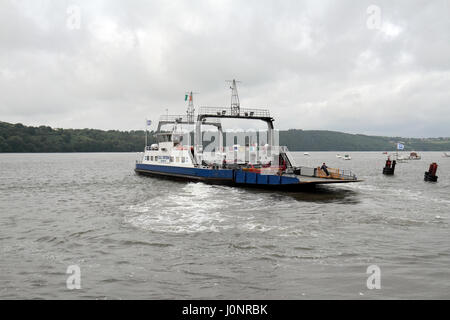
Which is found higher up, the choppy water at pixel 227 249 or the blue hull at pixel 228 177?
the blue hull at pixel 228 177

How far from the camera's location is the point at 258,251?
40.3 feet

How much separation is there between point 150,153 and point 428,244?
40228 mm

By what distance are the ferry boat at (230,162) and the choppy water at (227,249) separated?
22.4 ft

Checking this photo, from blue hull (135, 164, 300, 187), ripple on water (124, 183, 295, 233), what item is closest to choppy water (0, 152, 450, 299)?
ripple on water (124, 183, 295, 233)

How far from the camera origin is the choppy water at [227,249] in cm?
913

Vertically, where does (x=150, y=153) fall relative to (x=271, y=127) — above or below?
A: below

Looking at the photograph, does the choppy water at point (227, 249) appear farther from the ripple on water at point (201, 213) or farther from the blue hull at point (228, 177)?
the blue hull at point (228, 177)

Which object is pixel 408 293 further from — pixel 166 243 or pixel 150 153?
pixel 150 153

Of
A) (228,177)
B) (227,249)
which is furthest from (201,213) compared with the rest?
(228,177)

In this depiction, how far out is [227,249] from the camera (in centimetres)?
1257

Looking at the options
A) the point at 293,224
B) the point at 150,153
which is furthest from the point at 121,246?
the point at 150,153

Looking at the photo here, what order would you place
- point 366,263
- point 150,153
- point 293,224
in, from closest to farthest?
point 366,263 → point 293,224 → point 150,153

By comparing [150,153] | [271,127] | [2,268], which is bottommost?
[2,268]

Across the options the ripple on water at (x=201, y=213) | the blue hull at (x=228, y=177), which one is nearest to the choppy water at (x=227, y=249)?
the ripple on water at (x=201, y=213)
